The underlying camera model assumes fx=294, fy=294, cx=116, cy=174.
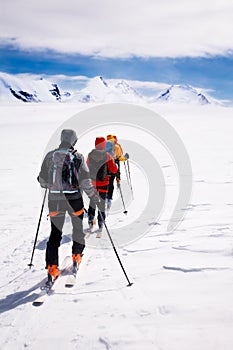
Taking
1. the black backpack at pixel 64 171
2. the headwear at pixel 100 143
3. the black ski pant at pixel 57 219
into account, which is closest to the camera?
the black backpack at pixel 64 171

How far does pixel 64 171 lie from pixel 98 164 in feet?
6.57

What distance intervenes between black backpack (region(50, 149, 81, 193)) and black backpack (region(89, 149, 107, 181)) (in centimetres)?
182

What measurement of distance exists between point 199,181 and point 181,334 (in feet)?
27.6

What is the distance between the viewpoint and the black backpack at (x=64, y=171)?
4.41m

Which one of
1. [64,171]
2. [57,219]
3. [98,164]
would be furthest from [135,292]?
[98,164]

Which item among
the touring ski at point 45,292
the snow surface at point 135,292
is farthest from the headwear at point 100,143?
the touring ski at point 45,292

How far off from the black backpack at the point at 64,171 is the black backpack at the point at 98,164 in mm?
1817

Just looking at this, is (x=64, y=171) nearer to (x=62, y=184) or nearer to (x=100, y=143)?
(x=62, y=184)

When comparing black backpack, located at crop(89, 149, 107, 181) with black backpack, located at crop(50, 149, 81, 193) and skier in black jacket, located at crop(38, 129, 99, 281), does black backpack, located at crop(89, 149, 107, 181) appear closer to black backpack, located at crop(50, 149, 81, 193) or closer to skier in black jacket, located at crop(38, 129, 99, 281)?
skier in black jacket, located at crop(38, 129, 99, 281)

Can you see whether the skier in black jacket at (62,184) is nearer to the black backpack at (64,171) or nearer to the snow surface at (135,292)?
the black backpack at (64,171)

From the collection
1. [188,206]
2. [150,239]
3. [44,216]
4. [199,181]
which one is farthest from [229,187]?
[44,216]

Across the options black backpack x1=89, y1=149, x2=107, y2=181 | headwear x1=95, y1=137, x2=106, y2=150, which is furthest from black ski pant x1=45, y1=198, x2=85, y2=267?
headwear x1=95, y1=137, x2=106, y2=150

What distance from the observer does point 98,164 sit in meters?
6.39

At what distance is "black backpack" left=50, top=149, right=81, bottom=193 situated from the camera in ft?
14.5
